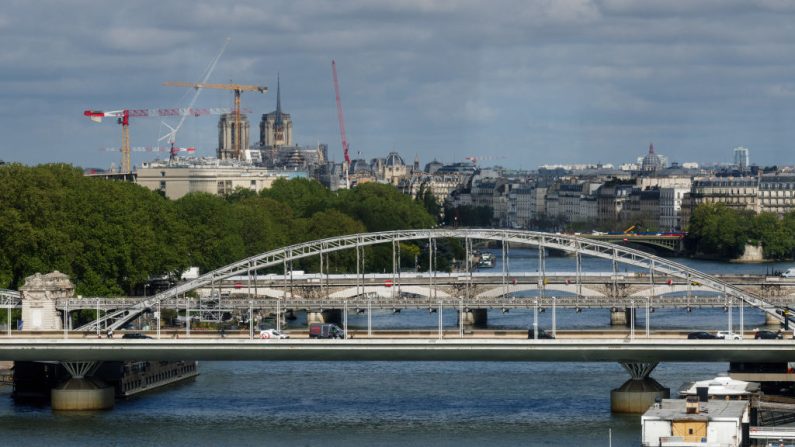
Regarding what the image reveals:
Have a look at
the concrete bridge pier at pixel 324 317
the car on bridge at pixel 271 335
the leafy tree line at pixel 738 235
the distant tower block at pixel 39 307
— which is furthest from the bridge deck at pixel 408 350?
the leafy tree line at pixel 738 235

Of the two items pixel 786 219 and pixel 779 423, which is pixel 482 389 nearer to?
pixel 779 423

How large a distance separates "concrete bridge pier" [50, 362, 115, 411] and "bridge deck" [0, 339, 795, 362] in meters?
1.07

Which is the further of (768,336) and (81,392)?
(768,336)

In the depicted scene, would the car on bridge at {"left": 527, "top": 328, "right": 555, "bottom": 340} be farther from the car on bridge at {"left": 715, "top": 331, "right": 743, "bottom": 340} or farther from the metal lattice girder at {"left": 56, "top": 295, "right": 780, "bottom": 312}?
the car on bridge at {"left": 715, "top": 331, "right": 743, "bottom": 340}

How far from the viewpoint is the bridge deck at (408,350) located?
6512 cm

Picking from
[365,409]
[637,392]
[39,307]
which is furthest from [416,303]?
[39,307]

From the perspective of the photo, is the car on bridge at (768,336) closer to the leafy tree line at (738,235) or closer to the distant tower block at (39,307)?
the distant tower block at (39,307)

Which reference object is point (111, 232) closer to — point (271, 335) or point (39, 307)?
point (39, 307)

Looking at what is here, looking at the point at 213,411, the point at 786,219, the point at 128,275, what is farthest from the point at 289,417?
the point at 786,219

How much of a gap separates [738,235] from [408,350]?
113 metres

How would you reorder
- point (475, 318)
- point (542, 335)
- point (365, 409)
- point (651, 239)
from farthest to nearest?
point (651, 239) < point (475, 318) < point (542, 335) < point (365, 409)

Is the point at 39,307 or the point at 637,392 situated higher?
the point at 39,307

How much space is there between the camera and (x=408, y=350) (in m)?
66.1

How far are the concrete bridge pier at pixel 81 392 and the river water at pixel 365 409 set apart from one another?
1.47 feet
